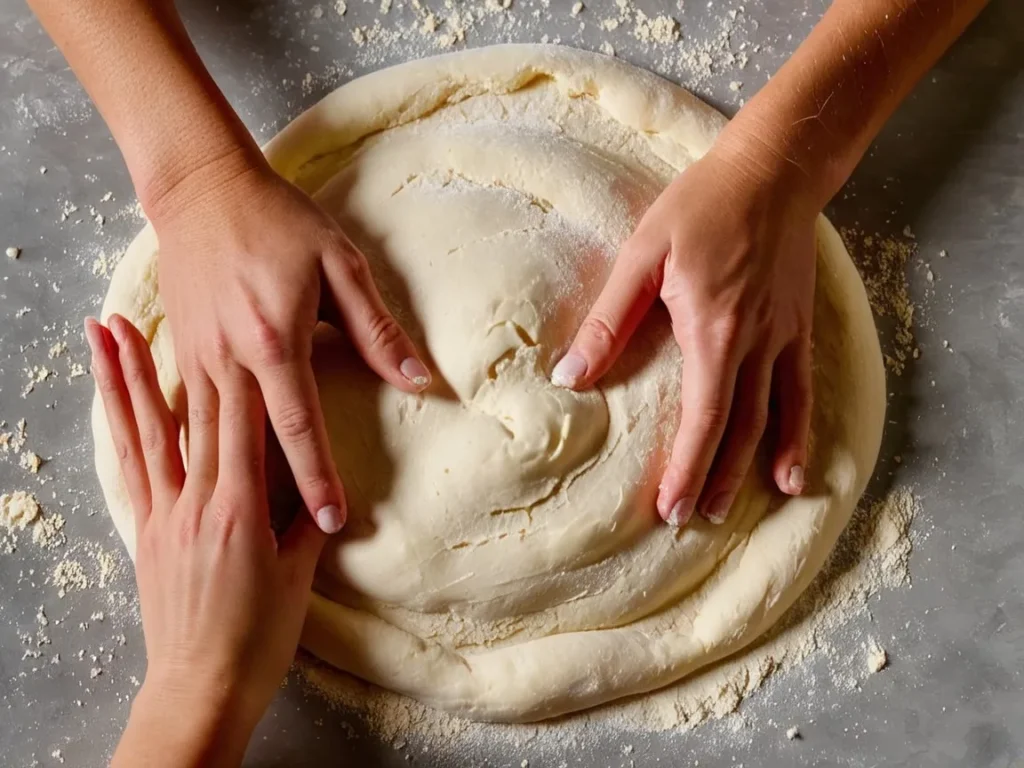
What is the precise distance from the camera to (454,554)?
1.02 m

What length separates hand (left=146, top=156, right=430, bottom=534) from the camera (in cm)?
95

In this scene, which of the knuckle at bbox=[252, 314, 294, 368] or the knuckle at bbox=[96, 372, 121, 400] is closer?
the knuckle at bbox=[252, 314, 294, 368]

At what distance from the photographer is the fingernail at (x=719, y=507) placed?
3.49 feet

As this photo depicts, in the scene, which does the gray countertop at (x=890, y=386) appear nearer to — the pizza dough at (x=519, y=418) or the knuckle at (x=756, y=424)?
the pizza dough at (x=519, y=418)

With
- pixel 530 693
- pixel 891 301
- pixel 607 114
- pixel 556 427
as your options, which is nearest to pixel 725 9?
pixel 607 114

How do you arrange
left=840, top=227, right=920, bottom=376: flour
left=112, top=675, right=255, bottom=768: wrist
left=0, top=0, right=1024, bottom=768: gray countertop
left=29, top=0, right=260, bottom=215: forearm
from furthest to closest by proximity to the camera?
left=840, top=227, right=920, bottom=376: flour → left=0, top=0, right=1024, bottom=768: gray countertop → left=29, top=0, right=260, bottom=215: forearm → left=112, top=675, right=255, bottom=768: wrist

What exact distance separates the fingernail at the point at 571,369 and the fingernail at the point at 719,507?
26 cm

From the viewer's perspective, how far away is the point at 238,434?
962 millimetres

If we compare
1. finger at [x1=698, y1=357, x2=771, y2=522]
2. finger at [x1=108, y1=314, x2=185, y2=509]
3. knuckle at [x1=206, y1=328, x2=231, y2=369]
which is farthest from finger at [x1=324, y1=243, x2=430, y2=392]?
finger at [x1=698, y1=357, x2=771, y2=522]

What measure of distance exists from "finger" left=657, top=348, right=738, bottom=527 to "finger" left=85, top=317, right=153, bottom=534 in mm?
668

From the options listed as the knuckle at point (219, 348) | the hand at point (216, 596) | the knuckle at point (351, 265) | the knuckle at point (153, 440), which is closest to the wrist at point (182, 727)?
the hand at point (216, 596)

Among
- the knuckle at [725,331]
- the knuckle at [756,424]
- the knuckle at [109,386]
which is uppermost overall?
the knuckle at [109,386]

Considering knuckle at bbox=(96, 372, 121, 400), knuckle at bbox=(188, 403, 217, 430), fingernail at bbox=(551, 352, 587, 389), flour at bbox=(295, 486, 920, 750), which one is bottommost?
flour at bbox=(295, 486, 920, 750)

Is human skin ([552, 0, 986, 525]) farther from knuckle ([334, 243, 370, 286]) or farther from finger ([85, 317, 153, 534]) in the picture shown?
finger ([85, 317, 153, 534])
